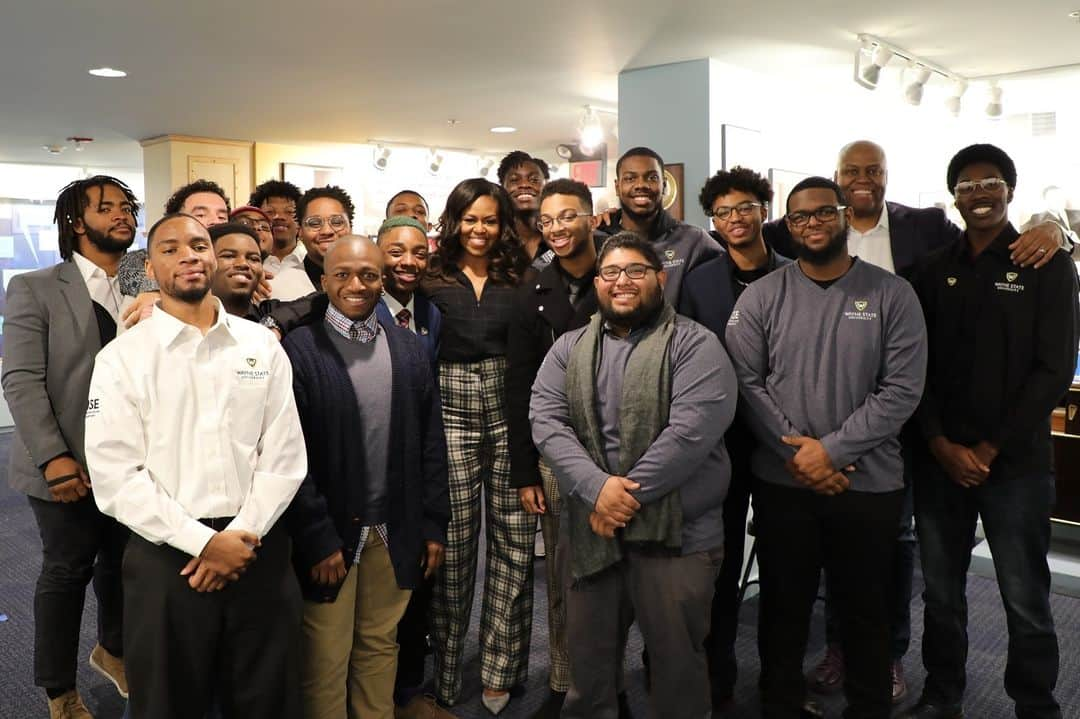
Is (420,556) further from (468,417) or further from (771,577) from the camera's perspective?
(771,577)

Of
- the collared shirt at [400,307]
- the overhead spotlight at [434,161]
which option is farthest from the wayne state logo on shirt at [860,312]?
the overhead spotlight at [434,161]

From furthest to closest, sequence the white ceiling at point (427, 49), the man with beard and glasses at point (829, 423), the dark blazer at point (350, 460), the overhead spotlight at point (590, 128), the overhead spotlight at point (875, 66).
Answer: the overhead spotlight at point (590, 128) → the overhead spotlight at point (875, 66) → the white ceiling at point (427, 49) → the man with beard and glasses at point (829, 423) → the dark blazer at point (350, 460)

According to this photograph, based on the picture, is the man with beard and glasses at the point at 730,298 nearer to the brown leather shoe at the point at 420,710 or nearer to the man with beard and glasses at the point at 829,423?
the man with beard and glasses at the point at 829,423

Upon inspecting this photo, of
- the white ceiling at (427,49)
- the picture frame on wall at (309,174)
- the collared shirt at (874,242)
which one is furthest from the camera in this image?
the picture frame on wall at (309,174)

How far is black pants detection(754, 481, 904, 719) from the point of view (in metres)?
2.39

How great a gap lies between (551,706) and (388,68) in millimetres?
4288

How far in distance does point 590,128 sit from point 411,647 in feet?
16.8

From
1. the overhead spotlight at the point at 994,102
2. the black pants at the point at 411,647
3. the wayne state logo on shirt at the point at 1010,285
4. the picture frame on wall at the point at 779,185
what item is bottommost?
the black pants at the point at 411,647

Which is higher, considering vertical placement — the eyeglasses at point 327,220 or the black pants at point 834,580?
the eyeglasses at point 327,220

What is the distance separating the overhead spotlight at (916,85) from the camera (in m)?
5.37

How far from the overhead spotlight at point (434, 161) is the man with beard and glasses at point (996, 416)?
714 centimetres

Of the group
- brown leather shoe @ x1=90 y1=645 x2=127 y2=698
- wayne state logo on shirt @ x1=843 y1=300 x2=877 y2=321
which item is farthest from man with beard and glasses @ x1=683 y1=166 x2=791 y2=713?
brown leather shoe @ x1=90 y1=645 x2=127 y2=698

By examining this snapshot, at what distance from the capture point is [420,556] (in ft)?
8.02

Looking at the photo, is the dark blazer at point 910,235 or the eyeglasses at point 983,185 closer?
the eyeglasses at point 983,185
